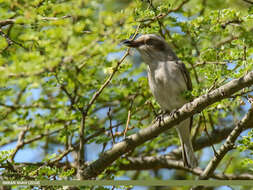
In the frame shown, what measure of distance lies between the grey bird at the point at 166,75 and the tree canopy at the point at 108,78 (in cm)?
20

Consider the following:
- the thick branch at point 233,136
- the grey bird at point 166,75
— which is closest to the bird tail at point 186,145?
the grey bird at point 166,75

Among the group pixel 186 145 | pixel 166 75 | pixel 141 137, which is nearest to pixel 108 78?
pixel 141 137

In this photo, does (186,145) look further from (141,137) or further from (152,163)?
(141,137)

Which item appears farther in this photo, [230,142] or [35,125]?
[35,125]

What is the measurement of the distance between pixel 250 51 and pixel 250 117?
3.25ft

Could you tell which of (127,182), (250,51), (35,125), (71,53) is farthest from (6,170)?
(250,51)

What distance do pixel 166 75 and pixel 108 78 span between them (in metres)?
1.59

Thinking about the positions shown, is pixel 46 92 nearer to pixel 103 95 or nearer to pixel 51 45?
pixel 103 95

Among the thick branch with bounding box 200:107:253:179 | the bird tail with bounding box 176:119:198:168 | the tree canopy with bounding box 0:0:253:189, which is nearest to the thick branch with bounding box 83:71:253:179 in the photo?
the tree canopy with bounding box 0:0:253:189

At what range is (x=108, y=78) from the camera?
529 cm

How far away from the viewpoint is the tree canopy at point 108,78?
348 cm

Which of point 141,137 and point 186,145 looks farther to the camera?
point 186,145

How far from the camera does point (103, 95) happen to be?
6.65 metres

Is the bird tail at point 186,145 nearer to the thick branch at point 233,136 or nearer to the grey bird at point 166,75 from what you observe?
the grey bird at point 166,75
